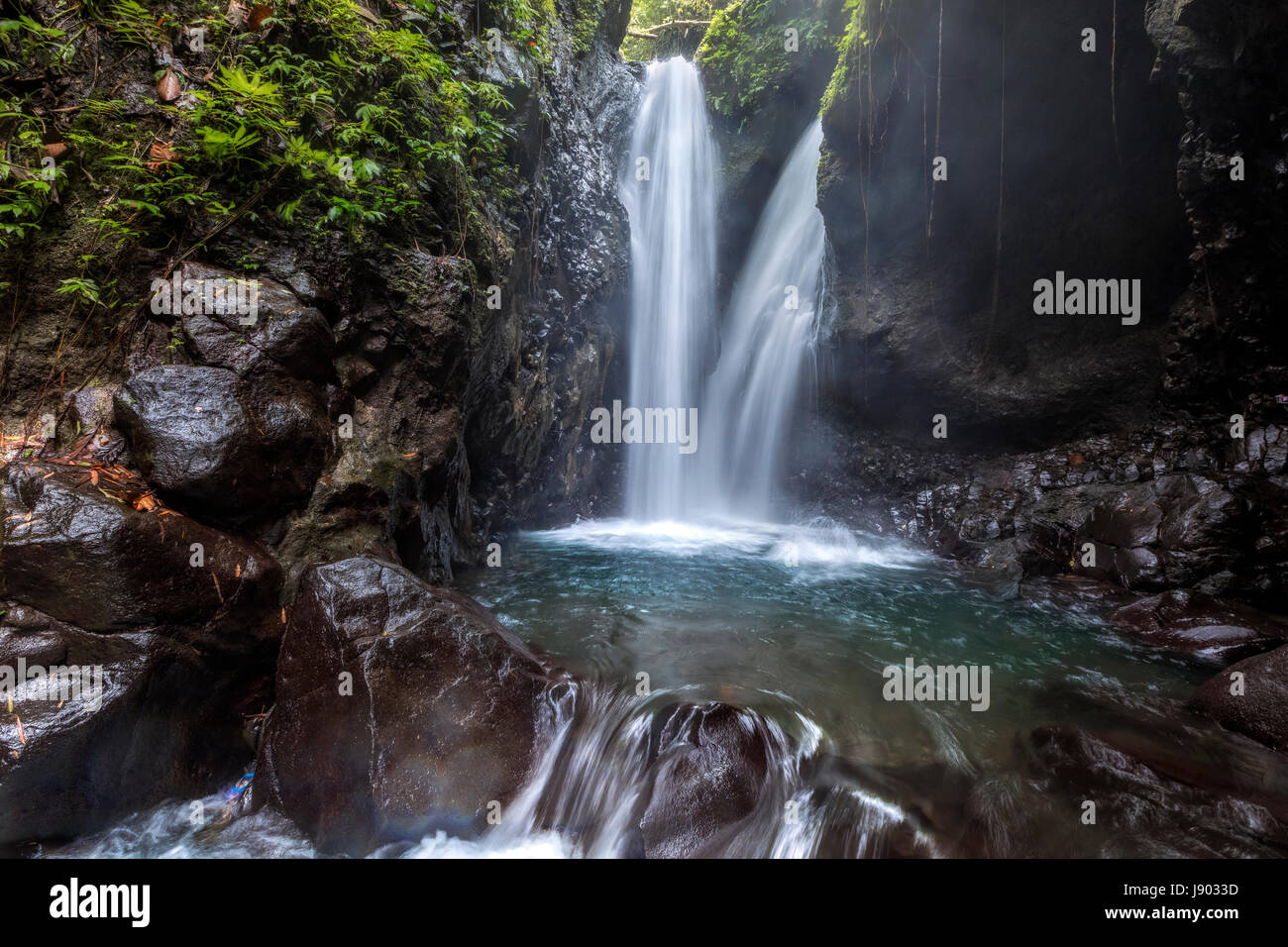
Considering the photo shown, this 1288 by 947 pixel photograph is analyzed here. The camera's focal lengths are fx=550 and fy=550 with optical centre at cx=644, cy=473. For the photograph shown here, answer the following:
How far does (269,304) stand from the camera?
4.39m

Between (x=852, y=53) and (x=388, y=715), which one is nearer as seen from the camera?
(x=388, y=715)

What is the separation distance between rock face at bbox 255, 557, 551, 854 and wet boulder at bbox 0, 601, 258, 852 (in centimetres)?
42

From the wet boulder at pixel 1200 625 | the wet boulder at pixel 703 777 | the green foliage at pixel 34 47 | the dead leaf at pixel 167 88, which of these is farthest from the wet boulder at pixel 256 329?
the wet boulder at pixel 1200 625

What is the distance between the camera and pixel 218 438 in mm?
3713

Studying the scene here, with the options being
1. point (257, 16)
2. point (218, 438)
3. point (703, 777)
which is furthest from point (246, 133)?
point (703, 777)

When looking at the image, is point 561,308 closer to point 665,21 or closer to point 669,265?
point 669,265

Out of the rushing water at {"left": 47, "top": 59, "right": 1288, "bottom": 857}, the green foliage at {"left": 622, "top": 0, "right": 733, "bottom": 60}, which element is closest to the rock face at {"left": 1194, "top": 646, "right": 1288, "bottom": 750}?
the rushing water at {"left": 47, "top": 59, "right": 1288, "bottom": 857}

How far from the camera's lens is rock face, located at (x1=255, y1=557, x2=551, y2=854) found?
122 inches

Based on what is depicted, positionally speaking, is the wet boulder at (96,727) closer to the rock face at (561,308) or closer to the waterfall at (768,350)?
the rock face at (561,308)

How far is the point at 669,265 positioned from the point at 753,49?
5.30m

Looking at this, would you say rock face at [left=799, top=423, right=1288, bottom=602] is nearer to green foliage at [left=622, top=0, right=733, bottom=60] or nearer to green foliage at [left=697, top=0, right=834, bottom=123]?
green foliage at [left=697, top=0, right=834, bottom=123]

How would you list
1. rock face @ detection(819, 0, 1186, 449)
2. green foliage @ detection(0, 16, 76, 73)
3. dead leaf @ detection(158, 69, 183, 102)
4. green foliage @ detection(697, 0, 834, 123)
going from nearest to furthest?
green foliage @ detection(0, 16, 76, 73) → dead leaf @ detection(158, 69, 183, 102) → rock face @ detection(819, 0, 1186, 449) → green foliage @ detection(697, 0, 834, 123)

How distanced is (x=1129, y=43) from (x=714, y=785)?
10.3 metres

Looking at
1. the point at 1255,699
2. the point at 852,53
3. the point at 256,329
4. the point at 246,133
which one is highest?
the point at 852,53
